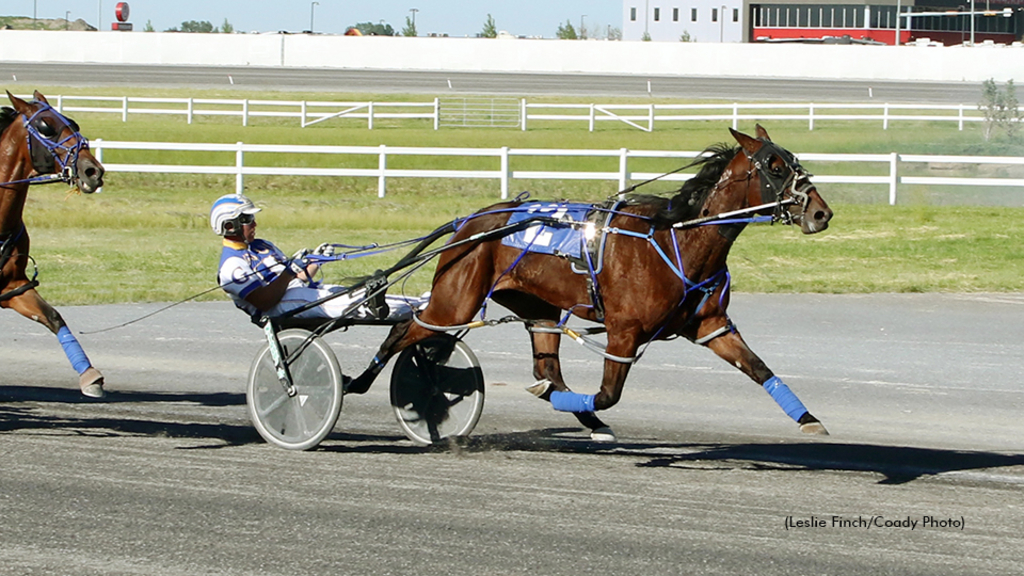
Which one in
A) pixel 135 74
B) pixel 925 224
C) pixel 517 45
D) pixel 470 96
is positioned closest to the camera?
pixel 925 224

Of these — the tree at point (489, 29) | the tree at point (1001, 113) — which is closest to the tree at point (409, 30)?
the tree at point (489, 29)

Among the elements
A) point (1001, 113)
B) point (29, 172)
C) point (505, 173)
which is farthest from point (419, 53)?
point (29, 172)

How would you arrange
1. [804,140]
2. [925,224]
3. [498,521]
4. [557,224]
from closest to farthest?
[498,521], [557,224], [925,224], [804,140]

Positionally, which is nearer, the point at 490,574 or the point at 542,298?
the point at 490,574

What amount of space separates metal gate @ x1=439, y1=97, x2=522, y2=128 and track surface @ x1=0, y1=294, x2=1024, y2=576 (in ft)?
90.4

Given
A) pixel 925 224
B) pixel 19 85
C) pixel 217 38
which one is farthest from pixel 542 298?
pixel 217 38

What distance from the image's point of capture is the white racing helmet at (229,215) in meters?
7.09

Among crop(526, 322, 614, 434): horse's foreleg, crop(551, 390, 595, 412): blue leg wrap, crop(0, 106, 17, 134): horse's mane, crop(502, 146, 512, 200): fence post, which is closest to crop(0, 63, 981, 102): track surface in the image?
crop(502, 146, 512, 200): fence post

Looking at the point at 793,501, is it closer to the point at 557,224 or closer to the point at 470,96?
the point at 557,224

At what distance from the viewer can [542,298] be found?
23.3 feet

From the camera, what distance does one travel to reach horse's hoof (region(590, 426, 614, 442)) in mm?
7184

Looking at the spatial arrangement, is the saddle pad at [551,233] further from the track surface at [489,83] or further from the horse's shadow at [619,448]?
the track surface at [489,83]

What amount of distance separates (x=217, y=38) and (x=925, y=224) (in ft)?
145

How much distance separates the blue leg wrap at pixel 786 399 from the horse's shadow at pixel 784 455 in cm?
54
